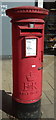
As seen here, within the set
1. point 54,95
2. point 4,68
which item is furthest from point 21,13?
point 4,68

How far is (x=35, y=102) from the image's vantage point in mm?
3105

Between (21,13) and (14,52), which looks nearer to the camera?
(21,13)

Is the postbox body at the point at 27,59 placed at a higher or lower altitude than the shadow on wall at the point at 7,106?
higher

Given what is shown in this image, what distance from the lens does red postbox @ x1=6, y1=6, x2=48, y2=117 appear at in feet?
8.95

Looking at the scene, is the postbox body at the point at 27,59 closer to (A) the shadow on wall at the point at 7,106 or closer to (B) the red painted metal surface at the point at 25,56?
(B) the red painted metal surface at the point at 25,56

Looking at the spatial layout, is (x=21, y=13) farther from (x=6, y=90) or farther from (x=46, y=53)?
(x=46, y=53)

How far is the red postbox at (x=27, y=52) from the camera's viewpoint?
2.73 meters

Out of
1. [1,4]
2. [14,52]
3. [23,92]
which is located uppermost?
[1,4]

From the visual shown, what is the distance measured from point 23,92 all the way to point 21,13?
1350 mm

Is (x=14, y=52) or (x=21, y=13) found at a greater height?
(x=21, y=13)

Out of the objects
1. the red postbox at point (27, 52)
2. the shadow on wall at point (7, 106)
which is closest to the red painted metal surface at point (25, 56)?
the red postbox at point (27, 52)

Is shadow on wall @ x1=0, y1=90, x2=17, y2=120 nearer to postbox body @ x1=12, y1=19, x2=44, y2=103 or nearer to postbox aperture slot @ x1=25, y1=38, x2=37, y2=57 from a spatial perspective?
postbox body @ x1=12, y1=19, x2=44, y2=103

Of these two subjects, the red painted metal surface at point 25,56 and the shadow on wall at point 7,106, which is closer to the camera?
the red painted metal surface at point 25,56

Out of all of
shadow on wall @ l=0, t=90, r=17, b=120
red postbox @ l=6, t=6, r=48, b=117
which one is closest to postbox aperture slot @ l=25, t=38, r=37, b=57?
red postbox @ l=6, t=6, r=48, b=117
